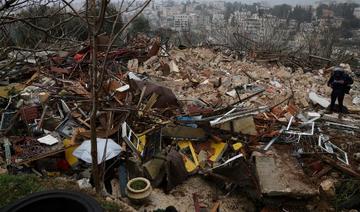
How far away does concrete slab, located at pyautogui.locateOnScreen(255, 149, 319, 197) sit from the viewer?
224 inches

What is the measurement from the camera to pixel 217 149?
7.02m

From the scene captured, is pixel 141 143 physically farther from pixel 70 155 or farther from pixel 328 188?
pixel 328 188

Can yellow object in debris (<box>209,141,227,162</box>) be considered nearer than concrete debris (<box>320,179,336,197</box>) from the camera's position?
No

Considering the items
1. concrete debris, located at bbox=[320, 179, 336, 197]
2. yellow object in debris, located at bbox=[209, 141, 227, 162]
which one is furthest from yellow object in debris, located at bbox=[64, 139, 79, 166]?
concrete debris, located at bbox=[320, 179, 336, 197]

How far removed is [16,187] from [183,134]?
128 inches

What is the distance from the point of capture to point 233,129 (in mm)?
7211

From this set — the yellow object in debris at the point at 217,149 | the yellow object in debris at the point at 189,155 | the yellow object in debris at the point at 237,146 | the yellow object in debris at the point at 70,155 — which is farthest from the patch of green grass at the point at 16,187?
the yellow object in debris at the point at 237,146

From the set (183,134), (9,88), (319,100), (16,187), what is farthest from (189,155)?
(9,88)

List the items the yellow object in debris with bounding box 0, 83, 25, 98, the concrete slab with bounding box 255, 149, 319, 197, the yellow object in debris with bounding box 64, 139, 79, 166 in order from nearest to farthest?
the concrete slab with bounding box 255, 149, 319, 197 < the yellow object in debris with bounding box 64, 139, 79, 166 < the yellow object in debris with bounding box 0, 83, 25, 98

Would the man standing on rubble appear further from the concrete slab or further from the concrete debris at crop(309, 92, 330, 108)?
the concrete slab

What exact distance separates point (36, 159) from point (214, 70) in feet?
23.2

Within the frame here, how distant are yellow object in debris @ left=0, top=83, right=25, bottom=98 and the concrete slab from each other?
610cm

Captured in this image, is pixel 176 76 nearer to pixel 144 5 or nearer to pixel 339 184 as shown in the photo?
pixel 339 184

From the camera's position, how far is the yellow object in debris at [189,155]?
6721 mm
